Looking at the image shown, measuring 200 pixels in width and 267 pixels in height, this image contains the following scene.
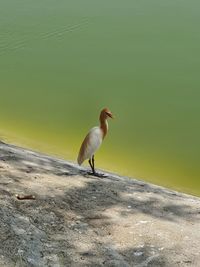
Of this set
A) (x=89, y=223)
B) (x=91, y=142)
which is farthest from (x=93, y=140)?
(x=89, y=223)

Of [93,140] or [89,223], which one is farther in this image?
[93,140]

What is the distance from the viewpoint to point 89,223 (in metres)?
4.18

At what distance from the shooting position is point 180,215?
4754 millimetres

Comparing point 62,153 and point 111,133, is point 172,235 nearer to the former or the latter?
point 62,153

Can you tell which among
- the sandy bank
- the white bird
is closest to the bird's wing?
the white bird

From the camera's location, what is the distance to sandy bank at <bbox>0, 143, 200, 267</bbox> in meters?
3.64

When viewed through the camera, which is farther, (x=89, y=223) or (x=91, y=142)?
(x=91, y=142)

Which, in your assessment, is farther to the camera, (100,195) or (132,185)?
(132,185)

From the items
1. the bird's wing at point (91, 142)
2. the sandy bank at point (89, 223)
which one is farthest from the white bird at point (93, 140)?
the sandy bank at point (89, 223)

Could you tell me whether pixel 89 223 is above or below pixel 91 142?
below

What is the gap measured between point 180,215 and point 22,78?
6.89 meters

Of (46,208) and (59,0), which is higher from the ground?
(59,0)

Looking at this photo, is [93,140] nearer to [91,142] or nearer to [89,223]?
[91,142]

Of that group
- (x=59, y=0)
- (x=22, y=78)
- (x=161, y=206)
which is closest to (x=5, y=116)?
(x=22, y=78)
